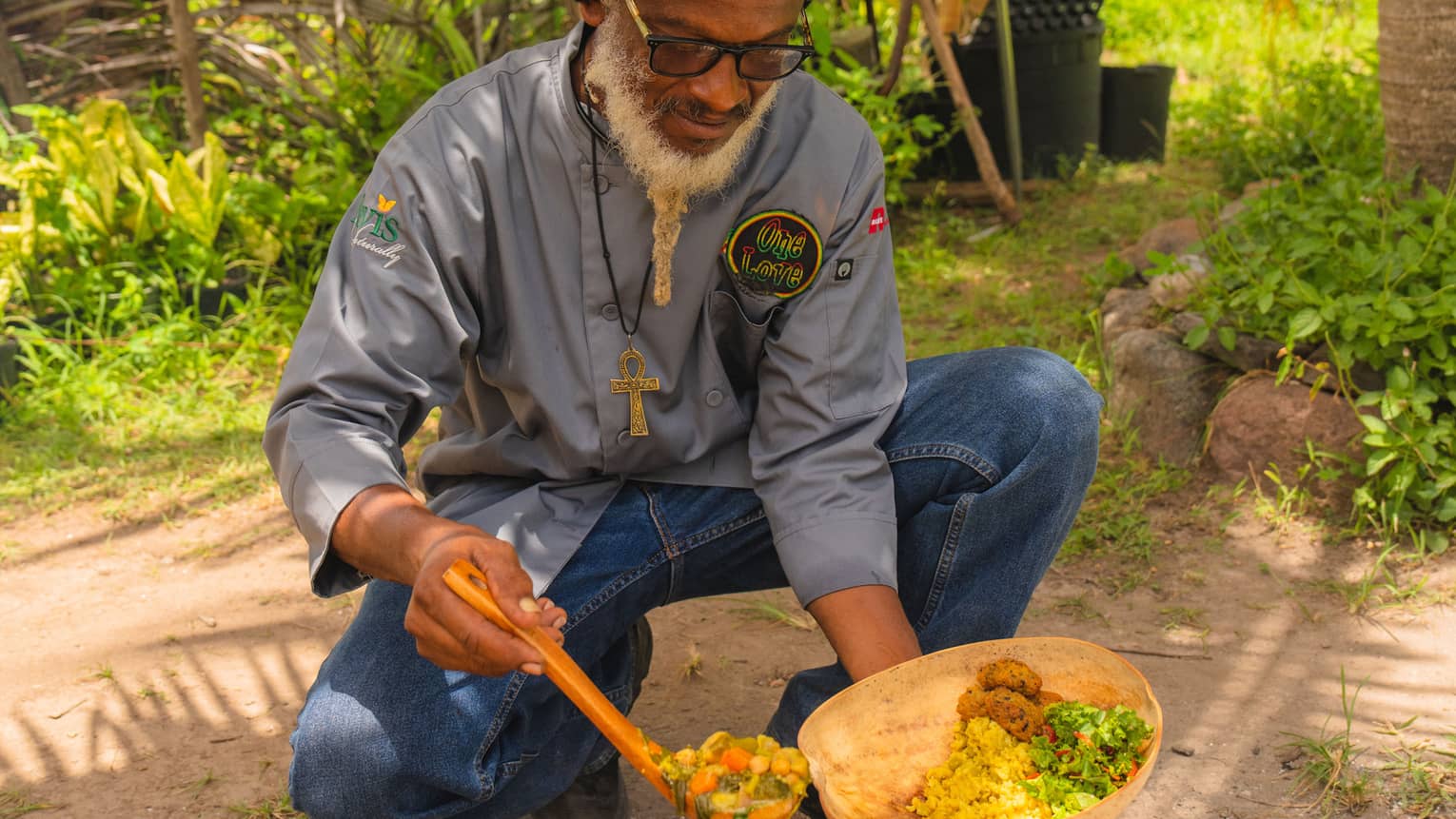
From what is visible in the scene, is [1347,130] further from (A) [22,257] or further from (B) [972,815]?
(A) [22,257]

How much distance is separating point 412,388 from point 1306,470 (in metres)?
2.14

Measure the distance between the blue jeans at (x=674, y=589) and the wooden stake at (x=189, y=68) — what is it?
323 cm

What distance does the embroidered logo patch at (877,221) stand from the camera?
2006 mm

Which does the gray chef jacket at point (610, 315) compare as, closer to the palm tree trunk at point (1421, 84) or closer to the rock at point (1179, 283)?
the rock at point (1179, 283)

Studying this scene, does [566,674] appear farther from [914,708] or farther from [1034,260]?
[1034,260]

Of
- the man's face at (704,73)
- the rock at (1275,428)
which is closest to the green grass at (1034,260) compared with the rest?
the rock at (1275,428)

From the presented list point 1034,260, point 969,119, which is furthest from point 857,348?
point 969,119

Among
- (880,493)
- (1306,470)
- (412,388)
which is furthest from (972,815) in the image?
(1306,470)

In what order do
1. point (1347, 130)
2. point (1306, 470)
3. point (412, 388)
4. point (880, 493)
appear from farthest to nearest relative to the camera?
1. point (1347, 130)
2. point (1306, 470)
3. point (880, 493)
4. point (412, 388)

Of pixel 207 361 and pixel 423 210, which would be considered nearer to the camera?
pixel 423 210

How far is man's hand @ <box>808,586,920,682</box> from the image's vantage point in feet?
5.82

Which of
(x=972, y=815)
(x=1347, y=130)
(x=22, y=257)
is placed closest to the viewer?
(x=972, y=815)

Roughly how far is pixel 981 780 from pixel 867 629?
0.84 ft

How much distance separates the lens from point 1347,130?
14.8 feet
